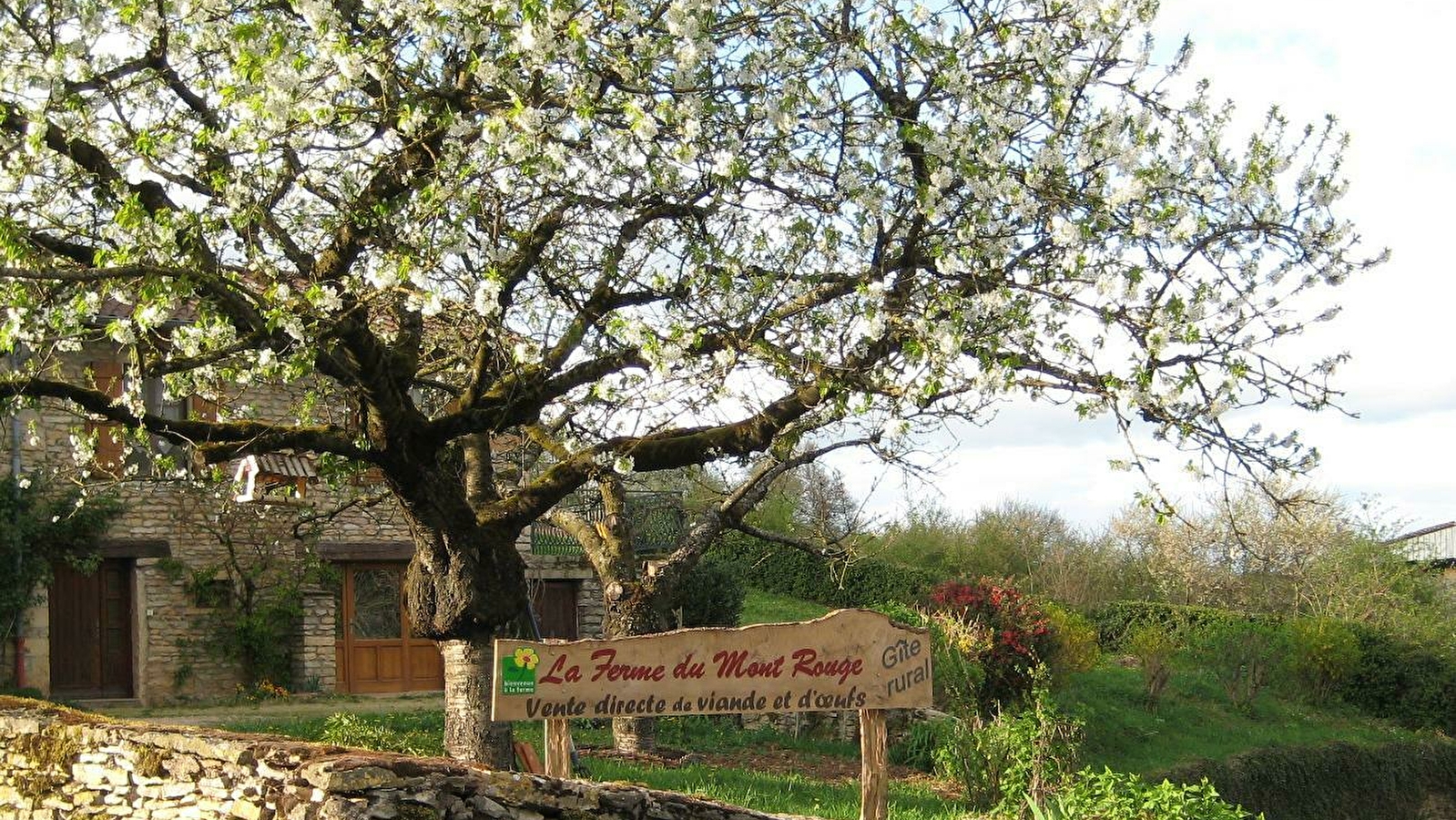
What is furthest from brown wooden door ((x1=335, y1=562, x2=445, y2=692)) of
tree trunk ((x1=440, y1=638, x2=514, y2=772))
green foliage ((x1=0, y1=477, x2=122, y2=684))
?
tree trunk ((x1=440, y1=638, x2=514, y2=772))

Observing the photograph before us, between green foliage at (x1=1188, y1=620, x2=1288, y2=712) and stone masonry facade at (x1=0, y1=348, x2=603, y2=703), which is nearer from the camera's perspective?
stone masonry facade at (x1=0, y1=348, x2=603, y2=703)

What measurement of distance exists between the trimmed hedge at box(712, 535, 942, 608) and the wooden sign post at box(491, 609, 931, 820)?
58.1 ft

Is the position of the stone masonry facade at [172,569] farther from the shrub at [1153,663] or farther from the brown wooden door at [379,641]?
the shrub at [1153,663]

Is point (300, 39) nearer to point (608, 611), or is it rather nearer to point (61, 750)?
point (61, 750)

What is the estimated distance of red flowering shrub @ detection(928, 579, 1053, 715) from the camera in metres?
16.9

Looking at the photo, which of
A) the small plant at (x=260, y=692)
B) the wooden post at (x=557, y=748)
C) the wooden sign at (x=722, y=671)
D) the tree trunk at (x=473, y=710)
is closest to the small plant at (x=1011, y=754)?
the wooden sign at (x=722, y=671)

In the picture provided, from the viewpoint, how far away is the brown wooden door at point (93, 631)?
65.8 ft

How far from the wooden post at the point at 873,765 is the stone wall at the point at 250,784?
752mm

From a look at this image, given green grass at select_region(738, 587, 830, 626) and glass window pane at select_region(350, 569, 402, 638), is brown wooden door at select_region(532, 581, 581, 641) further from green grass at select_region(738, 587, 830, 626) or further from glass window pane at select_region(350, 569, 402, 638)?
green grass at select_region(738, 587, 830, 626)

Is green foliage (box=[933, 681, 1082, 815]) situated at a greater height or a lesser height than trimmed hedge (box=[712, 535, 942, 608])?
lesser

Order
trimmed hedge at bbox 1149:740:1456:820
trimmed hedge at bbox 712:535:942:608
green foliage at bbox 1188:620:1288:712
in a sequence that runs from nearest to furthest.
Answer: trimmed hedge at bbox 1149:740:1456:820 → green foliage at bbox 1188:620:1288:712 → trimmed hedge at bbox 712:535:942:608

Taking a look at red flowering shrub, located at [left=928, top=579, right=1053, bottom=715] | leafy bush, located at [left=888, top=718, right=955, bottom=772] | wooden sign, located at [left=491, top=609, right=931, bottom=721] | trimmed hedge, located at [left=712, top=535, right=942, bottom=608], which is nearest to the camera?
wooden sign, located at [left=491, top=609, right=931, bottom=721]

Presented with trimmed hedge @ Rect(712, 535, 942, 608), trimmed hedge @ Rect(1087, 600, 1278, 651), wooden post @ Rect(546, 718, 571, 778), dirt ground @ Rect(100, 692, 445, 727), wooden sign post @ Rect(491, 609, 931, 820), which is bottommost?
dirt ground @ Rect(100, 692, 445, 727)

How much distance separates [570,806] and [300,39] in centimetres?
470
